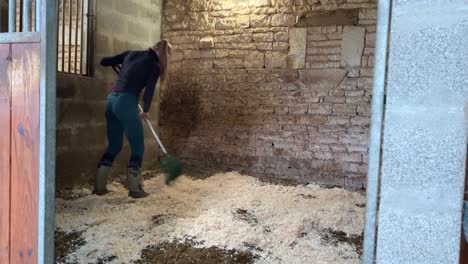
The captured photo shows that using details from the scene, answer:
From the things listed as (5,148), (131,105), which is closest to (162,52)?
(131,105)

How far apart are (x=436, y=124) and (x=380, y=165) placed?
20 centimetres

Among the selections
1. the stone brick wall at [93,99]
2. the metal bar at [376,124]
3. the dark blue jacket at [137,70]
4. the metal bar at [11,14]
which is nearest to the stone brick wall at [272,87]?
the stone brick wall at [93,99]

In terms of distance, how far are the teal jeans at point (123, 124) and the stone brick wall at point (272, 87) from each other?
1323mm

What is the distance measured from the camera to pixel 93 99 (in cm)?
367

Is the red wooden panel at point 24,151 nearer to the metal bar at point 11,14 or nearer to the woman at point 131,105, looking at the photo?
the metal bar at point 11,14

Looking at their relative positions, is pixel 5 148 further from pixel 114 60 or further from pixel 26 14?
pixel 114 60

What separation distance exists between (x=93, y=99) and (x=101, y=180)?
797mm

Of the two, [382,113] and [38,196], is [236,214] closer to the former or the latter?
[38,196]

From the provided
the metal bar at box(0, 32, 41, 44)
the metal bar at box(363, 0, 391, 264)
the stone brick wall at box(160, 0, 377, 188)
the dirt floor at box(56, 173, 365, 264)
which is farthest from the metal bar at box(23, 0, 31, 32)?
the stone brick wall at box(160, 0, 377, 188)

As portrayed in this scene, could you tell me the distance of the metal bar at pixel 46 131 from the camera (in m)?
1.40

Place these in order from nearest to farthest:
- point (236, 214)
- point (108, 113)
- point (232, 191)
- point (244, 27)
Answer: point (236, 214) < point (108, 113) < point (232, 191) < point (244, 27)

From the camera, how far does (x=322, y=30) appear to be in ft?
13.3

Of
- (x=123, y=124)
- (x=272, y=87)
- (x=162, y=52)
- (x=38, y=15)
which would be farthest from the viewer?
(x=272, y=87)

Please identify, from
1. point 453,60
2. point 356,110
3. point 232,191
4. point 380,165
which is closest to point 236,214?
point 232,191
